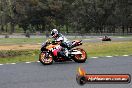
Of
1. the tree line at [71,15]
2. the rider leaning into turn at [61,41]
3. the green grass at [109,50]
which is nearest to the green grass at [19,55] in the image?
the rider leaning into turn at [61,41]

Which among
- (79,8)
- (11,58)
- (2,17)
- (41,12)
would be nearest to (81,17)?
(79,8)

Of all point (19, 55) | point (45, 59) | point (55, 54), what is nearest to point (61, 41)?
point (55, 54)

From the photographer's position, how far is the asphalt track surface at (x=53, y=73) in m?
10.8

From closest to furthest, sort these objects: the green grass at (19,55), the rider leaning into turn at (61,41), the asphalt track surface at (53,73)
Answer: the asphalt track surface at (53,73) < the rider leaning into turn at (61,41) < the green grass at (19,55)

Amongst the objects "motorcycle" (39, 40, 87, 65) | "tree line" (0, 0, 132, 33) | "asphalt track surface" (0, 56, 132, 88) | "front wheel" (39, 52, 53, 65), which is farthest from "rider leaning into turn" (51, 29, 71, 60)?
"tree line" (0, 0, 132, 33)

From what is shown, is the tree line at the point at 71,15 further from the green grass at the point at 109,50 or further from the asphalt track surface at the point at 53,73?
the asphalt track surface at the point at 53,73

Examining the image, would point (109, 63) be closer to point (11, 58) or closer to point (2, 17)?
point (11, 58)

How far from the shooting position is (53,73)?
13.3 metres

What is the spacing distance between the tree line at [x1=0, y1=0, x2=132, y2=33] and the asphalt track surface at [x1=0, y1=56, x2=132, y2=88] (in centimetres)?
5978

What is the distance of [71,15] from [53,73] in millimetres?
73499

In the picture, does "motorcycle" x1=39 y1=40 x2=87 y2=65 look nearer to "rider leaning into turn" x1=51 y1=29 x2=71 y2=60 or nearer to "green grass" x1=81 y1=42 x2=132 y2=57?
"rider leaning into turn" x1=51 y1=29 x2=71 y2=60

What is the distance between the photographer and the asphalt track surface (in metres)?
10.8

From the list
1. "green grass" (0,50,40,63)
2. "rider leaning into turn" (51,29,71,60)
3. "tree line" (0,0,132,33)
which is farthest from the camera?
"tree line" (0,0,132,33)

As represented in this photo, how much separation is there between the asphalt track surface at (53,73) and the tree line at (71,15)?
59.8 meters
